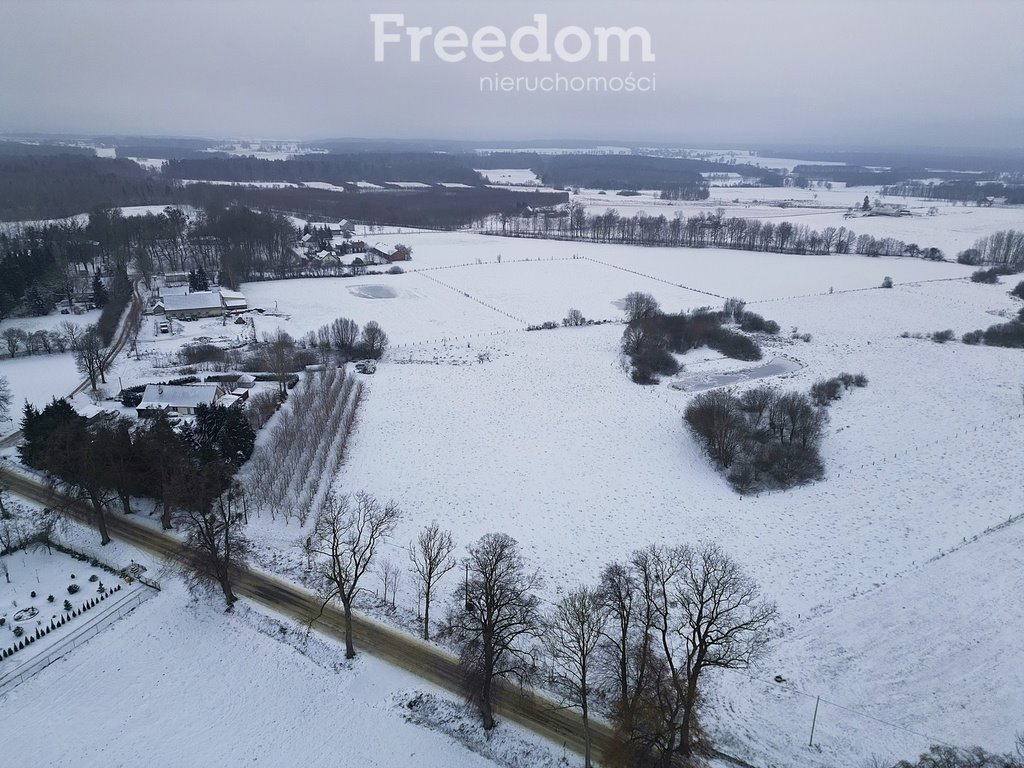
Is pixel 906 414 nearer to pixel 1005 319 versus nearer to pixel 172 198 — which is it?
pixel 1005 319

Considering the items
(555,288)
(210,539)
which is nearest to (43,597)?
(210,539)

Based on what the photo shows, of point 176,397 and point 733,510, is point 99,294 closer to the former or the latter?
point 176,397

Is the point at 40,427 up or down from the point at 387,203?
down

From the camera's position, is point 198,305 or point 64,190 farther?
point 64,190

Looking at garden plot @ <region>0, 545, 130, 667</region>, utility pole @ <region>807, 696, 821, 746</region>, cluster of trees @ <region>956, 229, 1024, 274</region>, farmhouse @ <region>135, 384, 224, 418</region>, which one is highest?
cluster of trees @ <region>956, 229, 1024, 274</region>

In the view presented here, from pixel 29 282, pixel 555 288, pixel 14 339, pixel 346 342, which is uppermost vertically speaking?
pixel 29 282

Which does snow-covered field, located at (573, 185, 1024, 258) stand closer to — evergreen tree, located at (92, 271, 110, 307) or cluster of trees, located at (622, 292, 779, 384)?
cluster of trees, located at (622, 292, 779, 384)

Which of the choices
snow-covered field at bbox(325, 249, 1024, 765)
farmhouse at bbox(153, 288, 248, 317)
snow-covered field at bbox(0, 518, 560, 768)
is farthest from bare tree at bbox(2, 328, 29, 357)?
snow-covered field at bbox(0, 518, 560, 768)
